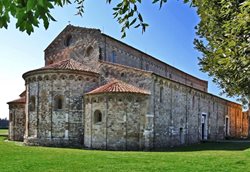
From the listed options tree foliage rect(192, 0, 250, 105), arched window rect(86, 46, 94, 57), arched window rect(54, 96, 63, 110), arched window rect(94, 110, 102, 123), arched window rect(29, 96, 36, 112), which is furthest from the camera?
arched window rect(86, 46, 94, 57)

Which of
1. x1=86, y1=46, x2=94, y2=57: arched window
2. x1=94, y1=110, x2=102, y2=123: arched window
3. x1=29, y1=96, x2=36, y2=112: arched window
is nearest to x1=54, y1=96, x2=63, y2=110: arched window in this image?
x1=29, y1=96, x2=36, y2=112: arched window

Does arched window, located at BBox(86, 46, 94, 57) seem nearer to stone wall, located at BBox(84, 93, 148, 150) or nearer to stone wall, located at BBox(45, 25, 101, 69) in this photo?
stone wall, located at BBox(45, 25, 101, 69)

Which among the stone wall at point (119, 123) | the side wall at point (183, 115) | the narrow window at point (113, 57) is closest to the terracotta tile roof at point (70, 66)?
the narrow window at point (113, 57)

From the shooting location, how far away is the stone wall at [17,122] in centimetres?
3291

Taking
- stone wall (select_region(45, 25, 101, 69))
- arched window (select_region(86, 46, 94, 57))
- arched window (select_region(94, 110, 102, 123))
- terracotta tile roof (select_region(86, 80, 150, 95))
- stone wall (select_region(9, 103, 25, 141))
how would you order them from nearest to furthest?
terracotta tile roof (select_region(86, 80, 150, 95)), arched window (select_region(94, 110, 102, 123)), stone wall (select_region(45, 25, 101, 69)), arched window (select_region(86, 46, 94, 57)), stone wall (select_region(9, 103, 25, 141))

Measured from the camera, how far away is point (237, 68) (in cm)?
649

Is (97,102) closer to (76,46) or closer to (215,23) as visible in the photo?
(76,46)

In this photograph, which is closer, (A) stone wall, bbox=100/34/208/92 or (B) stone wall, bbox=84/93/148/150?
(B) stone wall, bbox=84/93/148/150

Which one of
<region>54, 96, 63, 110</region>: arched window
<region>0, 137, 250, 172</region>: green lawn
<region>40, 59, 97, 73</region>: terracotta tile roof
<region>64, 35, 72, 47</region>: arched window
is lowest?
<region>0, 137, 250, 172</region>: green lawn

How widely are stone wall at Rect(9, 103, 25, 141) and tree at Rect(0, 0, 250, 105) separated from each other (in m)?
25.5

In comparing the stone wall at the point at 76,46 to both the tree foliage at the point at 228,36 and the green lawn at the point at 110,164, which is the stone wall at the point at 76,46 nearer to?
the green lawn at the point at 110,164

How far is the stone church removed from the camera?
24.3 m

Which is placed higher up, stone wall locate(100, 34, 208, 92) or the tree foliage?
stone wall locate(100, 34, 208, 92)

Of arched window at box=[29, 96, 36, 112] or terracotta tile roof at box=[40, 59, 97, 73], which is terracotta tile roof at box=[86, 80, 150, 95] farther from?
arched window at box=[29, 96, 36, 112]
